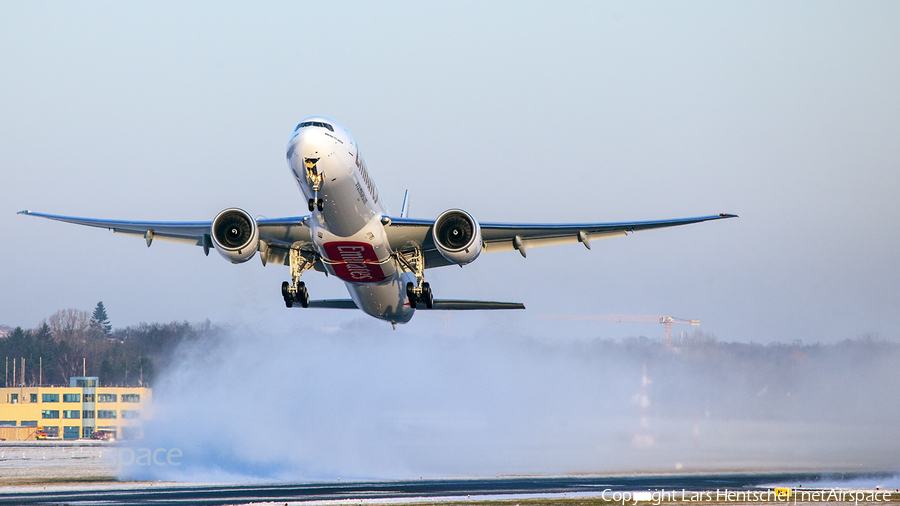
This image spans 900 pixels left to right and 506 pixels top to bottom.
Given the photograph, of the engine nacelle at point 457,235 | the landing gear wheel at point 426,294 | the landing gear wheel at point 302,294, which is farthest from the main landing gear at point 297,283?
the engine nacelle at point 457,235

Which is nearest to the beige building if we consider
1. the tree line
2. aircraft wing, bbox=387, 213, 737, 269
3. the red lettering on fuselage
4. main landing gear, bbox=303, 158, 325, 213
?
the tree line

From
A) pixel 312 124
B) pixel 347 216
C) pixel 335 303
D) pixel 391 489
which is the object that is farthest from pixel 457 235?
pixel 391 489

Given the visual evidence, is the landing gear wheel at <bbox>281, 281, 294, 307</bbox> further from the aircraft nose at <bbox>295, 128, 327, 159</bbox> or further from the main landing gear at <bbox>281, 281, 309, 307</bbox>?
the aircraft nose at <bbox>295, 128, 327, 159</bbox>

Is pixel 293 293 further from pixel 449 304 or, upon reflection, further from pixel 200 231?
pixel 449 304

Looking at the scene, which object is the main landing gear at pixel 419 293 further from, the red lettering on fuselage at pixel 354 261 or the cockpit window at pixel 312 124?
the cockpit window at pixel 312 124

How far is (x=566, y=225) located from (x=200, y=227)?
1399 cm

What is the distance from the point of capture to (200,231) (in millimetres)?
34656

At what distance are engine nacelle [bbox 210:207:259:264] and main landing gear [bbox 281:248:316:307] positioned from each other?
2.17 m

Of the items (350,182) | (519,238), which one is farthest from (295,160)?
(519,238)

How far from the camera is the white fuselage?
1058 inches

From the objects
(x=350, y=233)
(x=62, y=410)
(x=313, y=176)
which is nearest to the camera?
(x=313, y=176)

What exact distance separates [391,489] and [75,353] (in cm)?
6801

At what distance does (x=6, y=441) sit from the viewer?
7750cm

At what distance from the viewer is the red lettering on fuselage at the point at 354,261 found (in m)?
31.0
